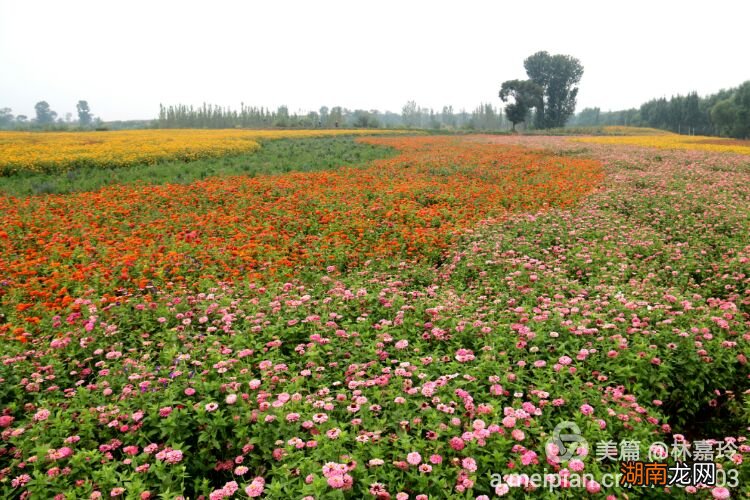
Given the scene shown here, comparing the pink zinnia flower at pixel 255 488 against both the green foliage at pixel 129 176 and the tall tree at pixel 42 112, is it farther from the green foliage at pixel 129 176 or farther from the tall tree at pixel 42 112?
the tall tree at pixel 42 112

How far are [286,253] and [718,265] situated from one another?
6367 millimetres

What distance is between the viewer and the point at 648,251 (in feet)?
23.0

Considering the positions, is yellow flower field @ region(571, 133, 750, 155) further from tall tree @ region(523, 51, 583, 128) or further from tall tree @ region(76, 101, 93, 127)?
tall tree @ region(76, 101, 93, 127)

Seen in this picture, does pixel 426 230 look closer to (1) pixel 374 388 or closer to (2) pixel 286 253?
(2) pixel 286 253

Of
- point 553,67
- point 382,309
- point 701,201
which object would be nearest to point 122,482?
point 382,309

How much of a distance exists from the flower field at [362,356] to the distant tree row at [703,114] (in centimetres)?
6914

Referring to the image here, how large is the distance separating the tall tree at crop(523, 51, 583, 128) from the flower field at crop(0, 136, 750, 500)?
240ft

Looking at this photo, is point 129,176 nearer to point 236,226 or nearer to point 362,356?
point 236,226

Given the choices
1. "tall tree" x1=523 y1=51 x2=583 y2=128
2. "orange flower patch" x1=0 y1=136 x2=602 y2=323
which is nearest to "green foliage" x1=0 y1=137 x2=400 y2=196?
"orange flower patch" x1=0 y1=136 x2=602 y2=323

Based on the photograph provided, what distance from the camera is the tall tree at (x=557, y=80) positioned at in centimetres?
7375

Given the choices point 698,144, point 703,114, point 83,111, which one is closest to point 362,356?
point 698,144

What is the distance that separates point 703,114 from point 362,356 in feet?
320

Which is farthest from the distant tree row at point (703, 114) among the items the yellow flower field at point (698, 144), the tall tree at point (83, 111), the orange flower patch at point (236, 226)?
the tall tree at point (83, 111)

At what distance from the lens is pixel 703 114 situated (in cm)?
7806
